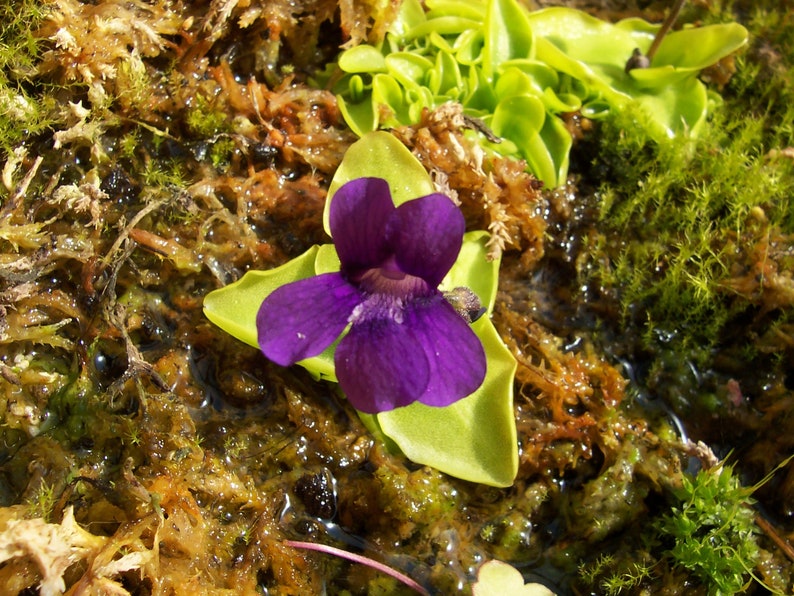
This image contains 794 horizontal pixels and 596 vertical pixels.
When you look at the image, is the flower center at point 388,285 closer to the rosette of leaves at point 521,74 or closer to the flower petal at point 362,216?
the flower petal at point 362,216

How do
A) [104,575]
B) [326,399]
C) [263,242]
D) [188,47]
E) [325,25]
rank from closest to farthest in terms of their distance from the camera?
[104,575]
[326,399]
[263,242]
[188,47]
[325,25]

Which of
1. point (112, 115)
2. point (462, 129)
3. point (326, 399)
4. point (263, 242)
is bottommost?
point (326, 399)

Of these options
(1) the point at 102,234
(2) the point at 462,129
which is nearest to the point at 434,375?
(2) the point at 462,129

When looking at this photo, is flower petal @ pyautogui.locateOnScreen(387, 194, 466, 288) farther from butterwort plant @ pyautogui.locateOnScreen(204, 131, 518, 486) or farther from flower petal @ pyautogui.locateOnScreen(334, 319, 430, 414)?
flower petal @ pyautogui.locateOnScreen(334, 319, 430, 414)

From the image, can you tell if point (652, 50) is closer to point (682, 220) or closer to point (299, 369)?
point (682, 220)

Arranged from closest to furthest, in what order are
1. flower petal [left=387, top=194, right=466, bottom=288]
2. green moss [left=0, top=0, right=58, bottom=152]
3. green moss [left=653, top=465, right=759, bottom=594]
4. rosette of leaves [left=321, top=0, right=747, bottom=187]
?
1. flower petal [left=387, top=194, right=466, bottom=288]
2. green moss [left=653, top=465, right=759, bottom=594]
3. green moss [left=0, top=0, right=58, bottom=152]
4. rosette of leaves [left=321, top=0, right=747, bottom=187]

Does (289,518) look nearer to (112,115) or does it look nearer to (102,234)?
(102,234)

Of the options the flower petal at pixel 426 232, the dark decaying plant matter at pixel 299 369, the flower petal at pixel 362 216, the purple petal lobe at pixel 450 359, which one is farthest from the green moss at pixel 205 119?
the purple petal lobe at pixel 450 359

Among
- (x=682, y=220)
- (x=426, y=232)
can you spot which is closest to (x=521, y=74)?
(x=682, y=220)

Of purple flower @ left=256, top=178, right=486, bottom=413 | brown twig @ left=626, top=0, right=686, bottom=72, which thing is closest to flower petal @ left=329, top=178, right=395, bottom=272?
purple flower @ left=256, top=178, right=486, bottom=413
